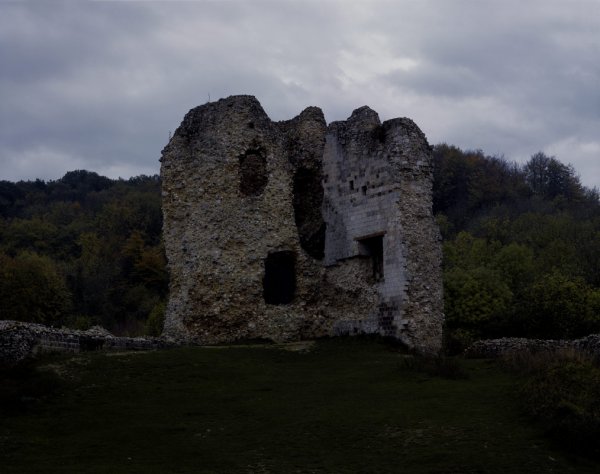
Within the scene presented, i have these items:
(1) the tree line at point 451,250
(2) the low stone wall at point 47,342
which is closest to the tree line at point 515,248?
(1) the tree line at point 451,250

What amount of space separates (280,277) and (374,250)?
12.5 ft

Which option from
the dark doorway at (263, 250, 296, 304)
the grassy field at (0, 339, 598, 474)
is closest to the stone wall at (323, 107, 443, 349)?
the dark doorway at (263, 250, 296, 304)

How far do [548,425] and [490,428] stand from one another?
831 mm

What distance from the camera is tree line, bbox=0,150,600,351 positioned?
35.8 meters

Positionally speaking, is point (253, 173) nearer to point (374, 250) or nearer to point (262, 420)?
point (374, 250)

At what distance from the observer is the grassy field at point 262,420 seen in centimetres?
1361

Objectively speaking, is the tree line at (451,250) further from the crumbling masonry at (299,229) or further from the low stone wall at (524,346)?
the crumbling masonry at (299,229)

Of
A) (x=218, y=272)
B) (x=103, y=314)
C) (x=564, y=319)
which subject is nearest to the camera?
(x=218, y=272)

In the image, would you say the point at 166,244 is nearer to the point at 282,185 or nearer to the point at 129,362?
the point at 282,185

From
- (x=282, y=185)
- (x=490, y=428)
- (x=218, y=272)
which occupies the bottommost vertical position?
(x=490, y=428)

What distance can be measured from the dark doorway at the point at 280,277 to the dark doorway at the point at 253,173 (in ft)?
6.08

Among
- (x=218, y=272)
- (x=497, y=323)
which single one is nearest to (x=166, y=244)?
(x=218, y=272)

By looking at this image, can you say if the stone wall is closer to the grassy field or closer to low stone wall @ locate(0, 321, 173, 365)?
the grassy field

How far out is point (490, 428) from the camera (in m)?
14.9
